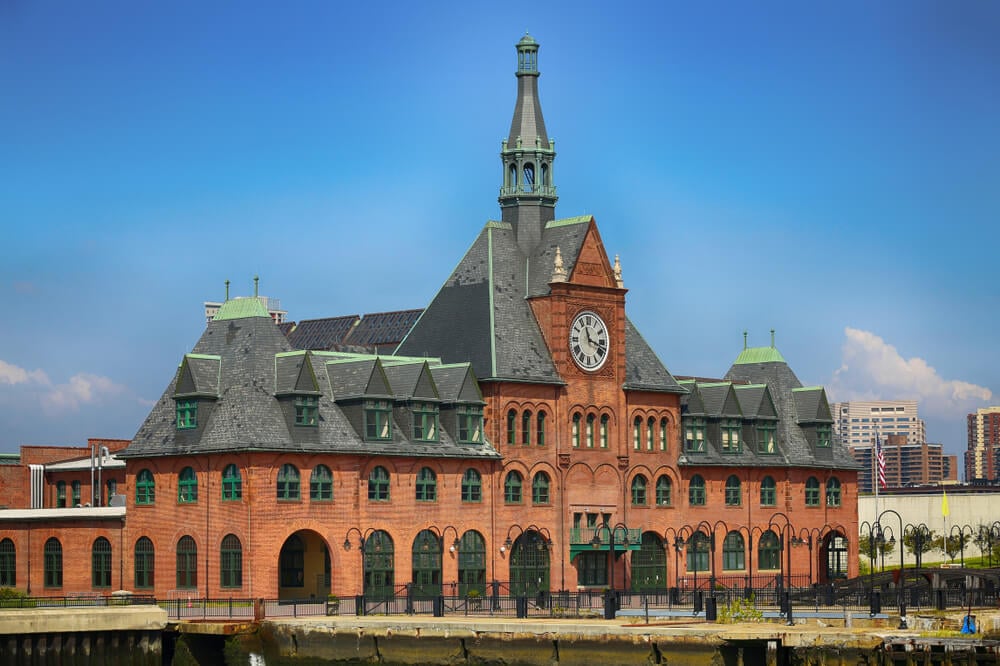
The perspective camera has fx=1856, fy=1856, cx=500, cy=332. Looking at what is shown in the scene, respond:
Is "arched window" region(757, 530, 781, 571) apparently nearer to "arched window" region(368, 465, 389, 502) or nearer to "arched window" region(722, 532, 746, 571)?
"arched window" region(722, 532, 746, 571)

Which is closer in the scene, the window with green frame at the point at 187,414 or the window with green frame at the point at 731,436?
the window with green frame at the point at 187,414

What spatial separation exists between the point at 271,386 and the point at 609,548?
77.3 feet

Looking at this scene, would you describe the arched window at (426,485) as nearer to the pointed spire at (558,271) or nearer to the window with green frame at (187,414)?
the window with green frame at (187,414)

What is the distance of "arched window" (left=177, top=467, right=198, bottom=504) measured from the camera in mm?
91750

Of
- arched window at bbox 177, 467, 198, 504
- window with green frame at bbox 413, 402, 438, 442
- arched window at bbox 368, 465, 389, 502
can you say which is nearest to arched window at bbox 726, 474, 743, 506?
window with green frame at bbox 413, 402, 438, 442

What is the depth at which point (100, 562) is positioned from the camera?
96.4m

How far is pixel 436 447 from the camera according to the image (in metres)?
97.6

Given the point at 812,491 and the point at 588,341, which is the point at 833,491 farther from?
the point at 588,341

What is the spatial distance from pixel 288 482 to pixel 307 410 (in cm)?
388

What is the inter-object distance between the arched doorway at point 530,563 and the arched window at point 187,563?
18.7 meters

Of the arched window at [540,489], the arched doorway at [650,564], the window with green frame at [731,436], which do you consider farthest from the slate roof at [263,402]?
the window with green frame at [731,436]

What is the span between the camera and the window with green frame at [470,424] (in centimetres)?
9938

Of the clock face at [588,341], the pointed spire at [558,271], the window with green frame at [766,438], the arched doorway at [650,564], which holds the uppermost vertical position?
the pointed spire at [558,271]

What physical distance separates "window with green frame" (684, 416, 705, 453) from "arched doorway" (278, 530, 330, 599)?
27.5 m
